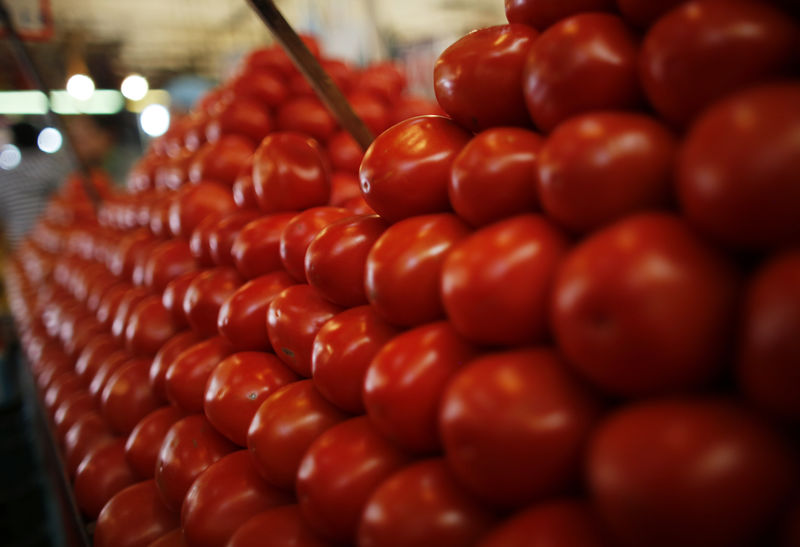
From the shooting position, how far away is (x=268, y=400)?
1093 mm

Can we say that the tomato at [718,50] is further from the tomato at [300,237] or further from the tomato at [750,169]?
the tomato at [300,237]

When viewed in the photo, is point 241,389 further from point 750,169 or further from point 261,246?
point 750,169

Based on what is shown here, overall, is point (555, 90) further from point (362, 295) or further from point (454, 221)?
point (362, 295)

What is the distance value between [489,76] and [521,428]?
21.8 inches

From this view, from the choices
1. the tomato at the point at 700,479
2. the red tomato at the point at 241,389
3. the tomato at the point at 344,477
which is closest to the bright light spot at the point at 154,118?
the red tomato at the point at 241,389

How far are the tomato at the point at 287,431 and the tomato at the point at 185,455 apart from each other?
0.23 m

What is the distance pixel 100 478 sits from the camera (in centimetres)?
154

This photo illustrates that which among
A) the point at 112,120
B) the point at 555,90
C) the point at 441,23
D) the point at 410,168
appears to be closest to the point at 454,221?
the point at 410,168

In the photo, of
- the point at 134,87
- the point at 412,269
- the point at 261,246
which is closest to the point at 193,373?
the point at 261,246

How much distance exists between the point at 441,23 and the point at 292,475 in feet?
33.5

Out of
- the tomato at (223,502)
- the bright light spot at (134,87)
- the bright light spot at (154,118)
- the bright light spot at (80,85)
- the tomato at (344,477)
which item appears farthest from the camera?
the bright light spot at (154,118)

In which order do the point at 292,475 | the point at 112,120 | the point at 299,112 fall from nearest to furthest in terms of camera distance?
the point at 292,475, the point at 299,112, the point at 112,120

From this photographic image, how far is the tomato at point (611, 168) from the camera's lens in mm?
656

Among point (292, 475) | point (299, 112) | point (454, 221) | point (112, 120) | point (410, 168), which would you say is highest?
point (112, 120)
